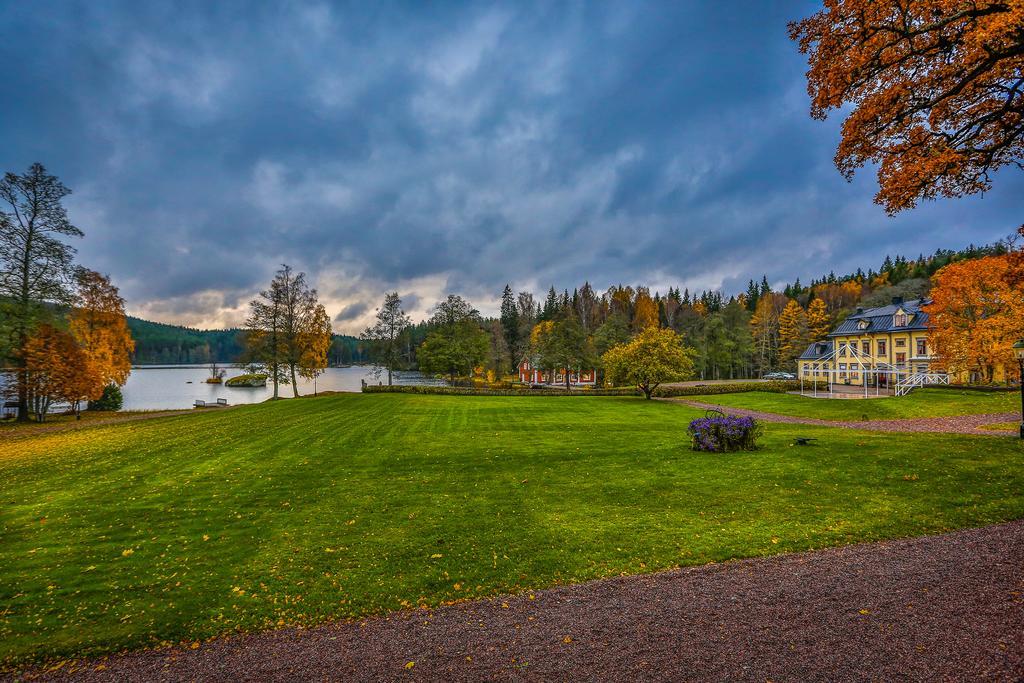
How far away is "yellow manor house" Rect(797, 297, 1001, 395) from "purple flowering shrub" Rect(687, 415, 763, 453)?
31.9 metres

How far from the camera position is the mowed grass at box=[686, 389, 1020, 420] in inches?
912

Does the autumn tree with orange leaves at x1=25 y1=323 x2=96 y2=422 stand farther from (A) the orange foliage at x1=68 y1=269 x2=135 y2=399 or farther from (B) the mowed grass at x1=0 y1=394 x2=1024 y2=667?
(B) the mowed grass at x1=0 y1=394 x2=1024 y2=667

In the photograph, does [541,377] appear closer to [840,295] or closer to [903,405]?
[903,405]

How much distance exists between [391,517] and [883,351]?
59714mm

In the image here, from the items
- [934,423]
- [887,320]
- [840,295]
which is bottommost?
[934,423]

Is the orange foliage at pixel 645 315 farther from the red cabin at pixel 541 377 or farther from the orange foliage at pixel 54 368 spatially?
the orange foliage at pixel 54 368

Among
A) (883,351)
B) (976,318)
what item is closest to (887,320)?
(883,351)

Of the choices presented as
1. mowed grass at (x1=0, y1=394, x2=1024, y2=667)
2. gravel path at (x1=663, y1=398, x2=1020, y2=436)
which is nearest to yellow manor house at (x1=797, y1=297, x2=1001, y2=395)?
gravel path at (x1=663, y1=398, x2=1020, y2=436)

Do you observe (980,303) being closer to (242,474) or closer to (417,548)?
(417,548)

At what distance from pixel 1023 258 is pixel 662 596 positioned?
13.1 meters

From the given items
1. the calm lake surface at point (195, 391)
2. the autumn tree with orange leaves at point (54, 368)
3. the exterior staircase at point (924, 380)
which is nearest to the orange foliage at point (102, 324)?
the calm lake surface at point (195, 391)

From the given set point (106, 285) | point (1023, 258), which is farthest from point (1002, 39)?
point (106, 285)

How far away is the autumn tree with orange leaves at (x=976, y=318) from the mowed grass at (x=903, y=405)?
258 cm

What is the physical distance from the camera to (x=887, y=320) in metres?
46.7
